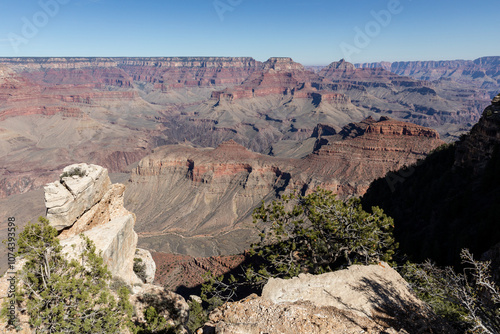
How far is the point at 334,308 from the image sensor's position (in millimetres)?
14531

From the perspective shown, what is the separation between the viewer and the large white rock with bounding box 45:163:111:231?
67.0 feet

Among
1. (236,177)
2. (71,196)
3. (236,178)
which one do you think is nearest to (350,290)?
(71,196)

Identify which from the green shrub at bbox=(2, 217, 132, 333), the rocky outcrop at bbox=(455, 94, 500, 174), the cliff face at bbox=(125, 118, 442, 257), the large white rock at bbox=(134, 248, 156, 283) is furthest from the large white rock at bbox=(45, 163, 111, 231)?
the cliff face at bbox=(125, 118, 442, 257)

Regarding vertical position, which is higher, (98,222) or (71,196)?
(71,196)

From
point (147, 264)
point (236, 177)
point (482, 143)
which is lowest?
point (236, 177)

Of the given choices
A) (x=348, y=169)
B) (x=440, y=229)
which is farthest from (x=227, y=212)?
(x=440, y=229)

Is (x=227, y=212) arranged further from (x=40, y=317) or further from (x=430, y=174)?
(x=40, y=317)

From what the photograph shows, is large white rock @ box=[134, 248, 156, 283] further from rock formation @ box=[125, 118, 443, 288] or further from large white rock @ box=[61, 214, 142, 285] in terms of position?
rock formation @ box=[125, 118, 443, 288]

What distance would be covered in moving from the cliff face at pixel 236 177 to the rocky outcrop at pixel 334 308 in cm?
7644

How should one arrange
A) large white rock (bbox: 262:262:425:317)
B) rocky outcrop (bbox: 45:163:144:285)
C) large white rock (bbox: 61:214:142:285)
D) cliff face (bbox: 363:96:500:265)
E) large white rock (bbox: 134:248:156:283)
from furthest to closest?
cliff face (bbox: 363:96:500:265), large white rock (bbox: 134:248:156:283), large white rock (bbox: 61:214:142:285), rocky outcrop (bbox: 45:163:144:285), large white rock (bbox: 262:262:425:317)

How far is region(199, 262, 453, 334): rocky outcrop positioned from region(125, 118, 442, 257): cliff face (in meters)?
76.4

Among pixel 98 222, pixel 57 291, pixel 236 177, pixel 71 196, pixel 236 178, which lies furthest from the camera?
pixel 236 177

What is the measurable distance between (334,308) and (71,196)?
20.6 m

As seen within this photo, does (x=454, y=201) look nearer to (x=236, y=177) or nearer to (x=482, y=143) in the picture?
(x=482, y=143)
